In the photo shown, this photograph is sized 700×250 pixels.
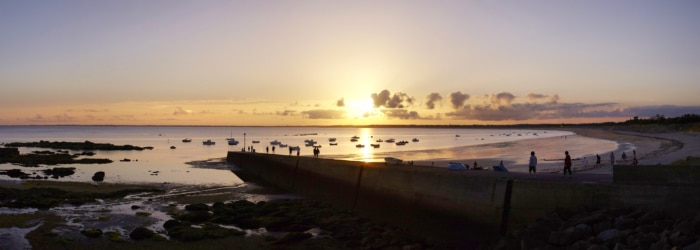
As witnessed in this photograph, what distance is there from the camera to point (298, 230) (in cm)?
2169

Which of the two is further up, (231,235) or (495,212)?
(495,212)

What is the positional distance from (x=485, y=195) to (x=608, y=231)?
525 centimetres

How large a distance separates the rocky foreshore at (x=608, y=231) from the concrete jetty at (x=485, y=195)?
622 millimetres

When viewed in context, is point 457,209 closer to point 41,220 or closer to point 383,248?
point 383,248

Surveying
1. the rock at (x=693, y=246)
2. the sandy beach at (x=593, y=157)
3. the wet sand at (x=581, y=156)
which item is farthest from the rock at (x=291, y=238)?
the sandy beach at (x=593, y=157)

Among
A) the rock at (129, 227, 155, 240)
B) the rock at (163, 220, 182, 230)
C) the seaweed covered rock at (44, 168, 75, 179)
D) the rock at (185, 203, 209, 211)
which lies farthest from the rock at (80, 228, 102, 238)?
the seaweed covered rock at (44, 168, 75, 179)

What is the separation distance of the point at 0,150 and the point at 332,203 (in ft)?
210

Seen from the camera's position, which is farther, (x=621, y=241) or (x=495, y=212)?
(x=495, y=212)

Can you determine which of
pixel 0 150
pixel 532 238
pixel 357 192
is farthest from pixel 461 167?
pixel 0 150

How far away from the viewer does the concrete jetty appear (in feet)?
49.8

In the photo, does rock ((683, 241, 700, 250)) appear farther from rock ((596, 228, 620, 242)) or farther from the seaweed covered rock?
the seaweed covered rock

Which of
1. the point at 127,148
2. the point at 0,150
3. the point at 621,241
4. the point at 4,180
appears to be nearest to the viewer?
the point at 621,241

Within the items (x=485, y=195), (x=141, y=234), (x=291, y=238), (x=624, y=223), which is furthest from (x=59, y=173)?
(x=624, y=223)

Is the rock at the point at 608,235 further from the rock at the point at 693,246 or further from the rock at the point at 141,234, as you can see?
the rock at the point at 141,234
